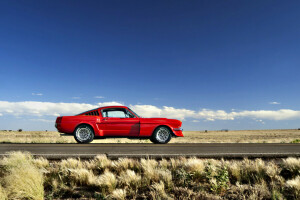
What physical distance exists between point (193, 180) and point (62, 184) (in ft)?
10.1

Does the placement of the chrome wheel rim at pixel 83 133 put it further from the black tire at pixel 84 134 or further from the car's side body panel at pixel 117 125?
the car's side body panel at pixel 117 125

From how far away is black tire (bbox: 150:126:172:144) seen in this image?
10.1 m

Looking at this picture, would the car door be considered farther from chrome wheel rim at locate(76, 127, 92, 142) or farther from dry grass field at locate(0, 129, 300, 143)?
dry grass field at locate(0, 129, 300, 143)

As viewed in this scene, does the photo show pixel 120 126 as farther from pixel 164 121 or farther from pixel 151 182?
pixel 151 182

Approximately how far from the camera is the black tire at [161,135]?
10.1 metres

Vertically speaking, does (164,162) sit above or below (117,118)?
below

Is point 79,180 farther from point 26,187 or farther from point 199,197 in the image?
point 199,197

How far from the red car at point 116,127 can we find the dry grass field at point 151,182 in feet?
13.3

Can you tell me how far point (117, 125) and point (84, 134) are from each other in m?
1.64

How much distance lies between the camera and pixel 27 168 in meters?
4.96

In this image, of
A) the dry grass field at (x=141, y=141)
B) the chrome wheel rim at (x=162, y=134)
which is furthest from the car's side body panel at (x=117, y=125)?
the dry grass field at (x=141, y=141)

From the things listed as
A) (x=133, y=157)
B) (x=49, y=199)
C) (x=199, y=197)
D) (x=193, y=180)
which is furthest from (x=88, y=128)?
(x=199, y=197)

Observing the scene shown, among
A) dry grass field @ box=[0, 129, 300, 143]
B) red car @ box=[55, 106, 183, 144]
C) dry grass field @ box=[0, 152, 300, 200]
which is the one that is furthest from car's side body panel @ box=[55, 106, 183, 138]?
dry grass field @ box=[0, 152, 300, 200]

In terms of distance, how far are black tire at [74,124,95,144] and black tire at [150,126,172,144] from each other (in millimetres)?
2968
